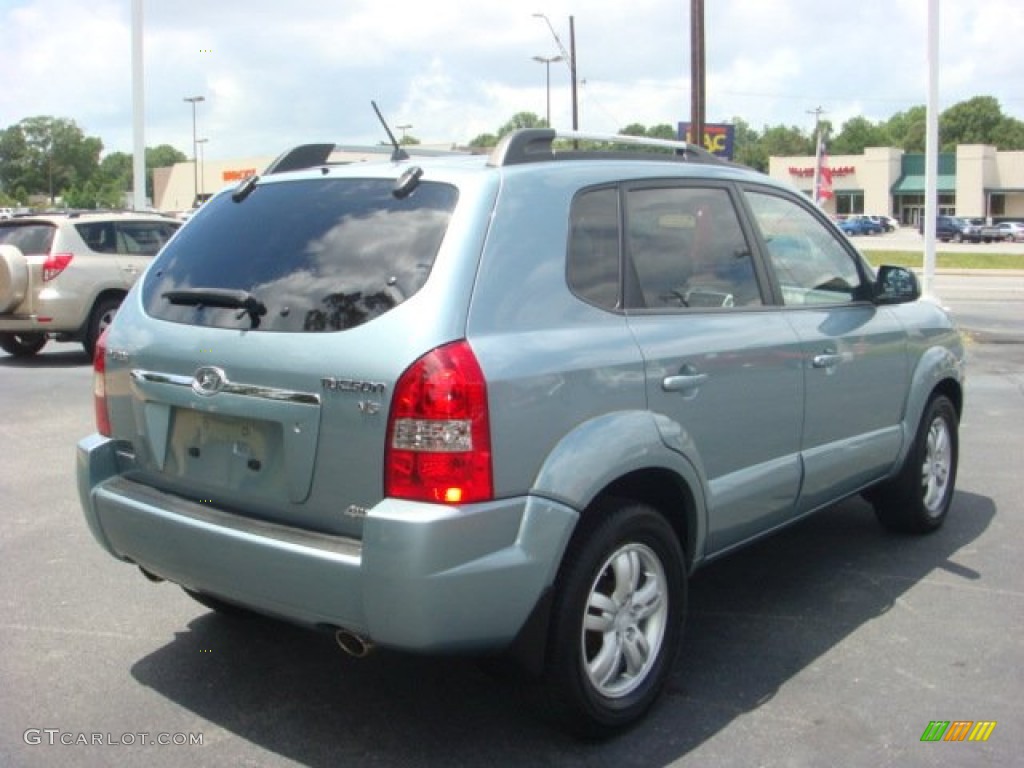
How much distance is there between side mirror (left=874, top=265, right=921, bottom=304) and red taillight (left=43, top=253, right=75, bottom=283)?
32.4 feet

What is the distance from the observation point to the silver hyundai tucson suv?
10.0ft

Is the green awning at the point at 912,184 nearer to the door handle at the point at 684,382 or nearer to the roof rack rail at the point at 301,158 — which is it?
the roof rack rail at the point at 301,158

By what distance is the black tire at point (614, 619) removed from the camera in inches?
130

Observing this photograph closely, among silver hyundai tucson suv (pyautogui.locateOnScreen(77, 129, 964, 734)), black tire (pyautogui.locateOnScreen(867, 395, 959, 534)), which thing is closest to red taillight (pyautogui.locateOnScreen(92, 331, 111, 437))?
silver hyundai tucson suv (pyautogui.locateOnScreen(77, 129, 964, 734))

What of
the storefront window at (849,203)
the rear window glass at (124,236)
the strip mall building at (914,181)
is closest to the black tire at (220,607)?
the rear window glass at (124,236)

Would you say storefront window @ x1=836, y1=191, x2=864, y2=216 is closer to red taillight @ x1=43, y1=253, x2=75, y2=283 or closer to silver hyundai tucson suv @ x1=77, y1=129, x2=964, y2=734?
red taillight @ x1=43, y1=253, x2=75, y2=283

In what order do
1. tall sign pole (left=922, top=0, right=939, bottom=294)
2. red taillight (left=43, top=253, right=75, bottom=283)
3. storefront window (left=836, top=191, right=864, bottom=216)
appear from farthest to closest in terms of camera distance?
1. storefront window (left=836, top=191, right=864, bottom=216)
2. tall sign pole (left=922, top=0, right=939, bottom=294)
3. red taillight (left=43, top=253, right=75, bottom=283)

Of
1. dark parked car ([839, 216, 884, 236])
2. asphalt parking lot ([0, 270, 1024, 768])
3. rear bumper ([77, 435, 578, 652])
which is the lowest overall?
asphalt parking lot ([0, 270, 1024, 768])

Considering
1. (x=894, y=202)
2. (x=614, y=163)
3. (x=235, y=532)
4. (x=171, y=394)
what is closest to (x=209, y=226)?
(x=171, y=394)

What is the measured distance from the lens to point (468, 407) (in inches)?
119

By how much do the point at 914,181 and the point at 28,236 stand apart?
85.1 metres

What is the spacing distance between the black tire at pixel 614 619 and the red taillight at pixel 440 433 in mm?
481

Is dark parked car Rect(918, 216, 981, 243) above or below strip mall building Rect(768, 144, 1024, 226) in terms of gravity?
below

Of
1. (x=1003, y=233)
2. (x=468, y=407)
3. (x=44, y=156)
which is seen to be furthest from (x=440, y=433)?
(x=44, y=156)
